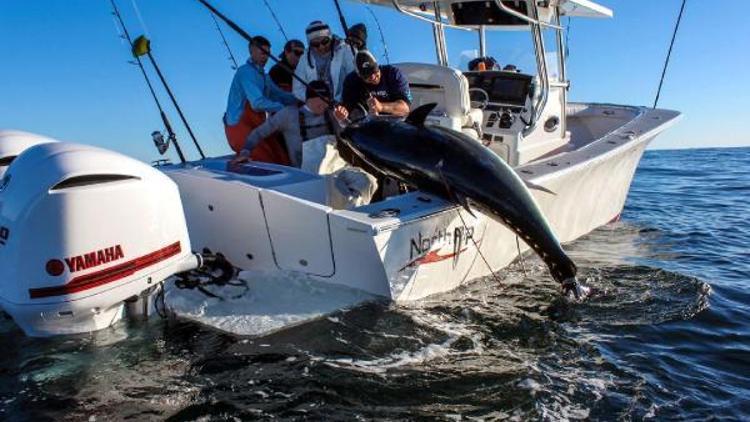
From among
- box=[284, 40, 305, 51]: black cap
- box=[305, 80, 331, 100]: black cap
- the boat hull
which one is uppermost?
box=[284, 40, 305, 51]: black cap

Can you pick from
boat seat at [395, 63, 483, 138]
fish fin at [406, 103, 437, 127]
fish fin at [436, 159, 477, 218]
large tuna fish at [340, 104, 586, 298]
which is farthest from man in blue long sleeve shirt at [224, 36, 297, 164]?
fish fin at [436, 159, 477, 218]

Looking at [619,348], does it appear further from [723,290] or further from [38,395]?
[38,395]

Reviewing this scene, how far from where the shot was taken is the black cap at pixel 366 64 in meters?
5.07

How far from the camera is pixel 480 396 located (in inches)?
125

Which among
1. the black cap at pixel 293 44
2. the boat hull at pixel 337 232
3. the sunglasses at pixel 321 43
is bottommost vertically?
the boat hull at pixel 337 232

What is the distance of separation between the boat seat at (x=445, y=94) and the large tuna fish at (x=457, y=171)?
151cm

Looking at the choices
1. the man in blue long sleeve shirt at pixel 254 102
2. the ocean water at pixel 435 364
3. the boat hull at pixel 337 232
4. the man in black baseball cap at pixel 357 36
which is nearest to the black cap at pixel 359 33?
the man in black baseball cap at pixel 357 36

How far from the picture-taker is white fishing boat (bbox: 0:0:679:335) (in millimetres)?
3357

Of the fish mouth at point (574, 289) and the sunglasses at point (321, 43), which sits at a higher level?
the sunglasses at point (321, 43)

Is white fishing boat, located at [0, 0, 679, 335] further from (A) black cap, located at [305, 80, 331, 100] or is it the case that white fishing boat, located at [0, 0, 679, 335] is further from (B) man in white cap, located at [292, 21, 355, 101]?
(B) man in white cap, located at [292, 21, 355, 101]

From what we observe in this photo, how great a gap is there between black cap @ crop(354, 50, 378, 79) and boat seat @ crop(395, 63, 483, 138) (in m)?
1.01

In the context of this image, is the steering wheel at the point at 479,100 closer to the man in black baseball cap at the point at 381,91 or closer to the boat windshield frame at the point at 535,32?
the boat windshield frame at the point at 535,32

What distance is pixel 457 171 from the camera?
4219 millimetres

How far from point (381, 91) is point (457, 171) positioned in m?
1.45
